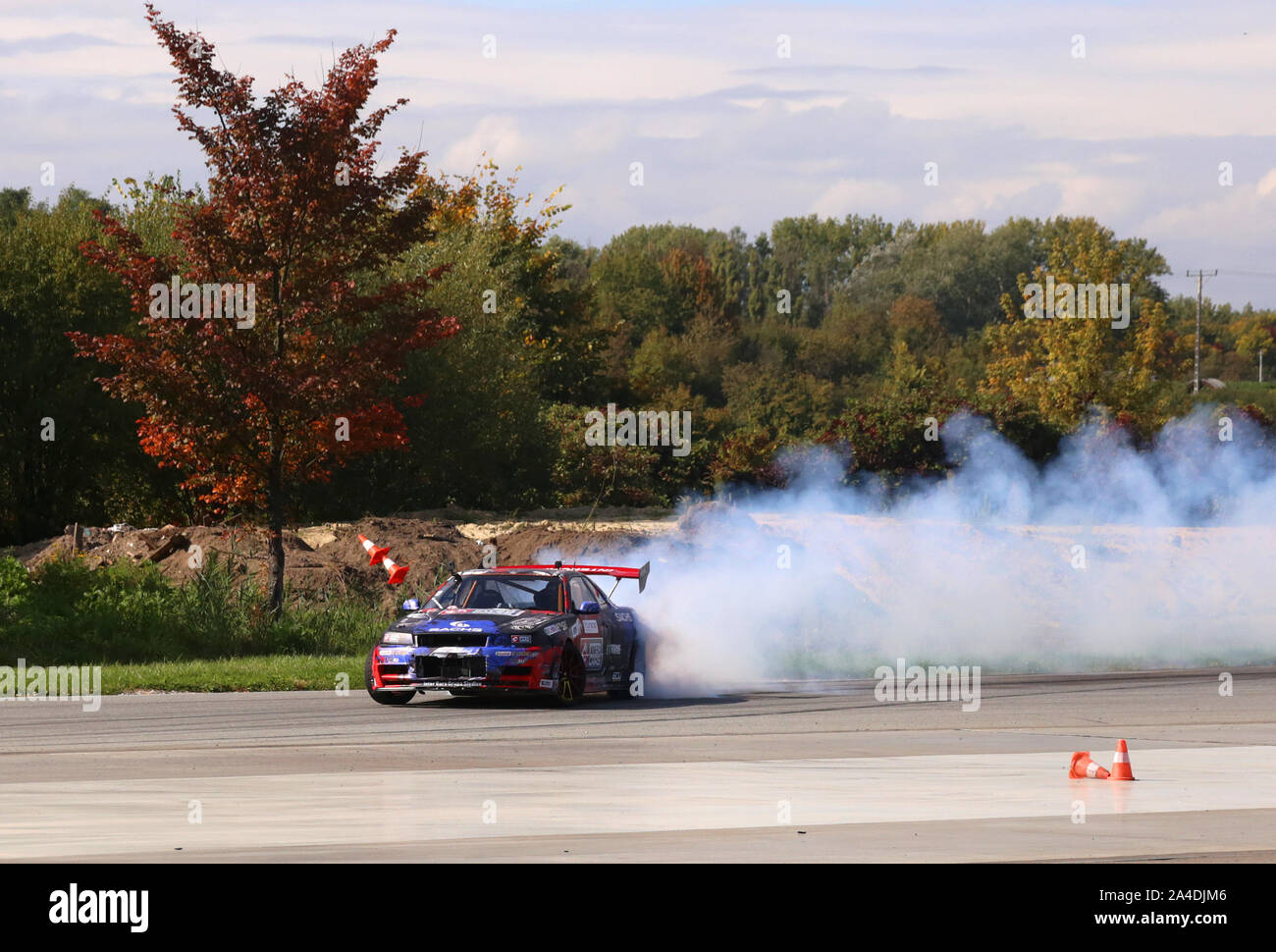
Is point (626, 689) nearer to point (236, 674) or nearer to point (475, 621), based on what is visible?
point (475, 621)

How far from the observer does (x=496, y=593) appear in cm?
2036

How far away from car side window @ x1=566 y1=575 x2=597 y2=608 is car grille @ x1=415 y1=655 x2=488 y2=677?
160 centimetres

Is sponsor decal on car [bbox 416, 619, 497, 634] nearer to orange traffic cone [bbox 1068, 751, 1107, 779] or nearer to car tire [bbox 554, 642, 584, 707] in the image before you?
car tire [bbox 554, 642, 584, 707]

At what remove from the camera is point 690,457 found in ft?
171

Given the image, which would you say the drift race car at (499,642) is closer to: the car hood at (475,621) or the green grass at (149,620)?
the car hood at (475,621)

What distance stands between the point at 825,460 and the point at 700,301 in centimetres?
7161

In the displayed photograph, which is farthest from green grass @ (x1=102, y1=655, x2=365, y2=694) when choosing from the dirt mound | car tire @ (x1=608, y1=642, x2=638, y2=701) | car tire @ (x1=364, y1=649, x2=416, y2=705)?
the dirt mound

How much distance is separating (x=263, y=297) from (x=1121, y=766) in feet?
59.0

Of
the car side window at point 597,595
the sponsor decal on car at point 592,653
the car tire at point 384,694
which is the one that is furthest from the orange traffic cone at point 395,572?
the car tire at point 384,694

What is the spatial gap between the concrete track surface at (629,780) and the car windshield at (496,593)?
46.7 inches

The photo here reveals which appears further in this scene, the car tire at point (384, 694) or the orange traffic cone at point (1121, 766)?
the car tire at point (384, 694)

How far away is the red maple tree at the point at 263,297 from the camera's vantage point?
27.2 metres

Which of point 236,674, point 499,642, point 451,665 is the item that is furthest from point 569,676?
point 236,674

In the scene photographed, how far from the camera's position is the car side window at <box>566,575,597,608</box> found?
20500 millimetres
